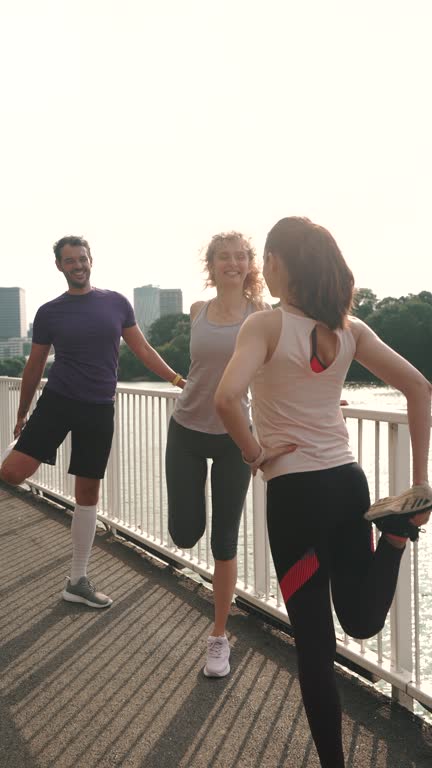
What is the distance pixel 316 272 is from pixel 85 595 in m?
2.50

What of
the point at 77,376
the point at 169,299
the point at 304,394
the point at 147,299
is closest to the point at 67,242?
the point at 77,376

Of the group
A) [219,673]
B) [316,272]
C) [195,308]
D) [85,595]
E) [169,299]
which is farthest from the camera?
[169,299]

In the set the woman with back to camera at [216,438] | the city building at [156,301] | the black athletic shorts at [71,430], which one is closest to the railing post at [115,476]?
the black athletic shorts at [71,430]

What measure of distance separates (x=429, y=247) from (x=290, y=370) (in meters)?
60.0

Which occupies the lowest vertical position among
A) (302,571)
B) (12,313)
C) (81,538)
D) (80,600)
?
(80,600)

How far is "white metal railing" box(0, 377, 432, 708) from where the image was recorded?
250 cm

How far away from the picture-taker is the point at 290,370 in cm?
159

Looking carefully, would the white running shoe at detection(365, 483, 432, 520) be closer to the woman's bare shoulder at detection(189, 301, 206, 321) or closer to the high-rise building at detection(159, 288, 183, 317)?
the woman's bare shoulder at detection(189, 301, 206, 321)

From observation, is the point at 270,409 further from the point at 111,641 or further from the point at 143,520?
the point at 143,520

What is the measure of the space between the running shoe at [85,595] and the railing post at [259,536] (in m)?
0.78

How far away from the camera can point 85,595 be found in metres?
3.53

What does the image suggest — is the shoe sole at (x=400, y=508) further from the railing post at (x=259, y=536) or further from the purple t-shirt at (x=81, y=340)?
the purple t-shirt at (x=81, y=340)

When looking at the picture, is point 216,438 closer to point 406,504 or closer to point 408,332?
point 406,504

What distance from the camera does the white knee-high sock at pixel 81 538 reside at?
358 cm
